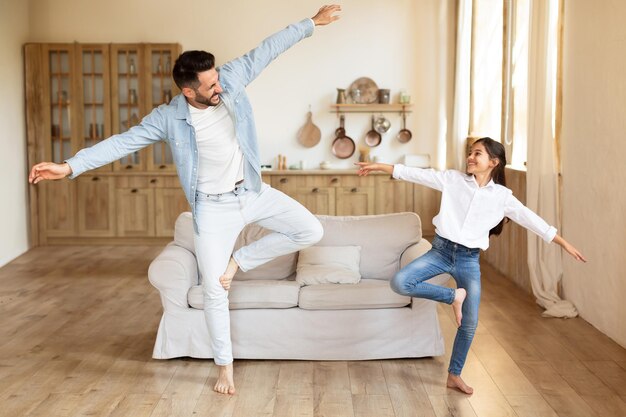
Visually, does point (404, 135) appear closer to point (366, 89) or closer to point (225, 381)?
point (366, 89)

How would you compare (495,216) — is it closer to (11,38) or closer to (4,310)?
(4,310)

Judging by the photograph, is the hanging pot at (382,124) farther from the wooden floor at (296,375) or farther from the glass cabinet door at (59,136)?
the wooden floor at (296,375)

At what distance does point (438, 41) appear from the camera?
9305 mm

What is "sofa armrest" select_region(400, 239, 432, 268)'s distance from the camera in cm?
482

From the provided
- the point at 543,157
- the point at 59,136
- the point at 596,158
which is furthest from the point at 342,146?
the point at 596,158

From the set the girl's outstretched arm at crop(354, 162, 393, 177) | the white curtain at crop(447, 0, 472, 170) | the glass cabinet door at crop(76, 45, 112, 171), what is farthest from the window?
the glass cabinet door at crop(76, 45, 112, 171)

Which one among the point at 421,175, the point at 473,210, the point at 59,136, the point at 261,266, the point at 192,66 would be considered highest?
the point at 192,66

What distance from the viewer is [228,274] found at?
4180mm

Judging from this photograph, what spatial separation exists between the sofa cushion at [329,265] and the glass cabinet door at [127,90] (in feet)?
14.9

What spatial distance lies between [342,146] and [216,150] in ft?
18.0

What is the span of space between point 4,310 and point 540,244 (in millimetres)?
3744

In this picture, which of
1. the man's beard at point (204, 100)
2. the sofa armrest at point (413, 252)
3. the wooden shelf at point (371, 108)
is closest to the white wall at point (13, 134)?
the wooden shelf at point (371, 108)

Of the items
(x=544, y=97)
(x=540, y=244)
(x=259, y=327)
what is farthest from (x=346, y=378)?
(x=544, y=97)

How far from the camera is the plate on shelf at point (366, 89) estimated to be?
934 cm
